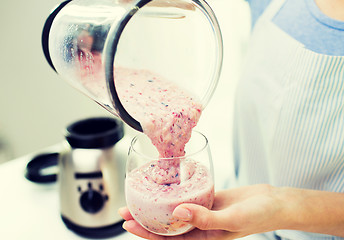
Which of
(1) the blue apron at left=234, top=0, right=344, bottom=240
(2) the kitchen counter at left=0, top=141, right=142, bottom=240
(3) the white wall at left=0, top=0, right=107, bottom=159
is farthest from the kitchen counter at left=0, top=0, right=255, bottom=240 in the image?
(3) the white wall at left=0, top=0, right=107, bottom=159

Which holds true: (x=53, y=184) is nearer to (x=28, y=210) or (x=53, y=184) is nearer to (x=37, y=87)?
(x=28, y=210)

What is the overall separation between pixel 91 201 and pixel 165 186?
0.34 meters

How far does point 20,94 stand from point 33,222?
1047 mm

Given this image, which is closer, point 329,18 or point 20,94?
point 329,18

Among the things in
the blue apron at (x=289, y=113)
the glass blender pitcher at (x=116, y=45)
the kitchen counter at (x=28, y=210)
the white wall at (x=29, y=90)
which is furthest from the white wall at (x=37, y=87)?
the kitchen counter at (x=28, y=210)

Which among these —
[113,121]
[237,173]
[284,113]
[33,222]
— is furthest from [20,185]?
[284,113]

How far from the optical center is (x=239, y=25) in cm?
134

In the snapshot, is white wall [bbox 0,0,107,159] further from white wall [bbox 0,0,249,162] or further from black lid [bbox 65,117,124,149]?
black lid [bbox 65,117,124,149]

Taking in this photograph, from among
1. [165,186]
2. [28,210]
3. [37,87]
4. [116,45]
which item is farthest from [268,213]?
[37,87]

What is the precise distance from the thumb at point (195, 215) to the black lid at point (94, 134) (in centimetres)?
36

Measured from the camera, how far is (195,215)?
1.91 feet

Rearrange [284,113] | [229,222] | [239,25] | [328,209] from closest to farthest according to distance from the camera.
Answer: [229,222]
[328,209]
[284,113]
[239,25]

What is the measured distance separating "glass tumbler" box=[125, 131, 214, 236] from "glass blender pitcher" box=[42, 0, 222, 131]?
9cm

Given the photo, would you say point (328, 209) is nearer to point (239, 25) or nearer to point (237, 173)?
point (237, 173)
